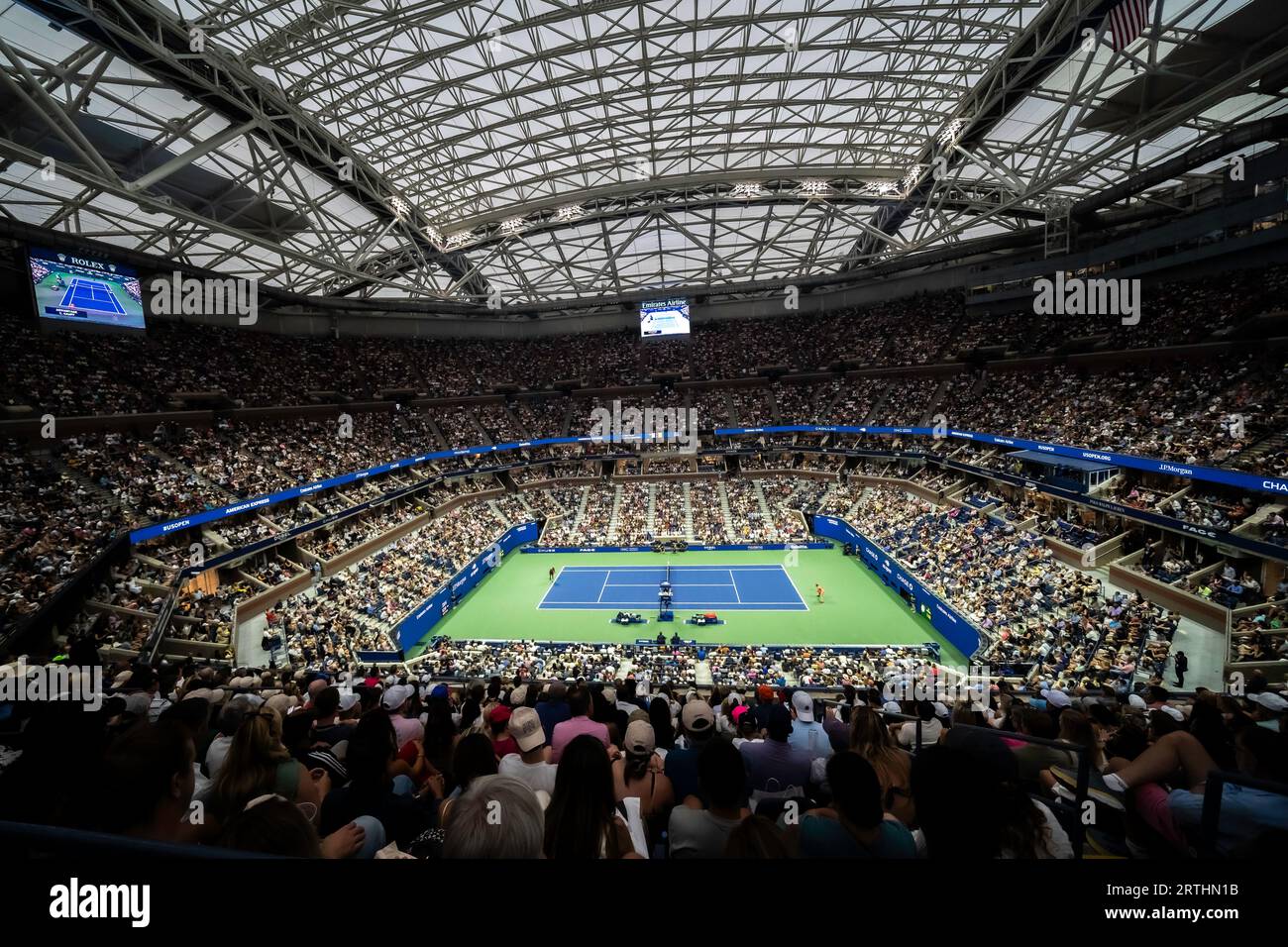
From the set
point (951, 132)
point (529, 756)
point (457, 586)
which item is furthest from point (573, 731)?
point (951, 132)

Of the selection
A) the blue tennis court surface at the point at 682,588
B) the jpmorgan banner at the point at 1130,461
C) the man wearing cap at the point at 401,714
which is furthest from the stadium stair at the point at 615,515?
the man wearing cap at the point at 401,714

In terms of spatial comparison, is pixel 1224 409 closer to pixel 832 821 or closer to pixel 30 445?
pixel 832 821

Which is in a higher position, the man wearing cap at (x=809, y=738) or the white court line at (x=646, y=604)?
the man wearing cap at (x=809, y=738)

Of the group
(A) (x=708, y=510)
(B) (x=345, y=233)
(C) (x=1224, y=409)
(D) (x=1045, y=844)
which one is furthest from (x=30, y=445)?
(C) (x=1224, y=409)

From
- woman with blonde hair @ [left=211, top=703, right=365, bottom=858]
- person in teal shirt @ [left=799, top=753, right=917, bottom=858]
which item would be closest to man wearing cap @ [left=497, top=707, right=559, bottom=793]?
woman with blonde hair @ [left=211, top=703, right=365, bottom=858]

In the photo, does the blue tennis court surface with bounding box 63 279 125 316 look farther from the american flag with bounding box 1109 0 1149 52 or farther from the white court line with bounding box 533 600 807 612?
the american flag with bounding box 1109 0 1149 52

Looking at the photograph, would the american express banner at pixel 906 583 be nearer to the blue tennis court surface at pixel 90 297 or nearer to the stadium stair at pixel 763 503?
the stadium stair at pixel 763 503

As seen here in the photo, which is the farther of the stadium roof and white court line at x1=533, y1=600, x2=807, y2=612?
white court line at x1=533, y1=600, x2=807, y2=612
